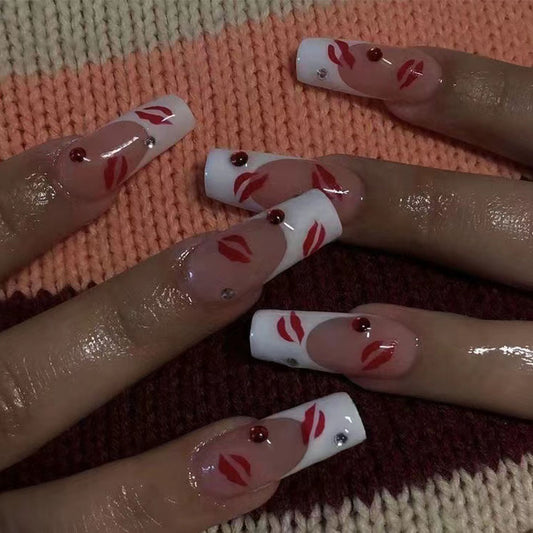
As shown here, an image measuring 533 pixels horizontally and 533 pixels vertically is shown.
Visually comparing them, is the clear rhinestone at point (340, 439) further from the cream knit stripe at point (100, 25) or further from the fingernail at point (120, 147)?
the cream knit stripe at point (100, 25)

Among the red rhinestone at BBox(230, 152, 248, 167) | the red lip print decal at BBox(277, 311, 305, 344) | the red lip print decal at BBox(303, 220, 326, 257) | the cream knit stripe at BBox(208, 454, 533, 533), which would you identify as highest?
the red rhinestone at BBox(230, 152, 248, 167)

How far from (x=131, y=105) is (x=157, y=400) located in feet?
1.01

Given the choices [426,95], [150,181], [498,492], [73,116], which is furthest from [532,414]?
[73,116]

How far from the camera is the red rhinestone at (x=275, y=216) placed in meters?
0.68

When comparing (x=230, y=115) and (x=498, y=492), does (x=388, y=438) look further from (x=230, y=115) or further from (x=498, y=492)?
(x=230, y=115)

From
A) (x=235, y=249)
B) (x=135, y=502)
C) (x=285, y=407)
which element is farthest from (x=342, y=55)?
(x=135, y=502)

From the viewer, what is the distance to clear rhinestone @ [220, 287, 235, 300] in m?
0.66

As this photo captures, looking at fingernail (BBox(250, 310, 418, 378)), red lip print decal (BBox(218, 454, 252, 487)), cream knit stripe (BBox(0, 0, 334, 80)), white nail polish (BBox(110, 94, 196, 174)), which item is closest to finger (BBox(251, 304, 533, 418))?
fingernail (BBox(250, 310, 418, 378))

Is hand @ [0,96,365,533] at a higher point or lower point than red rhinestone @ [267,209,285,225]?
lower

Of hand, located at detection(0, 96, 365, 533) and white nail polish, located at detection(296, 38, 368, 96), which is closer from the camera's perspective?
hand, located at detection(0, 96, 365, 533)

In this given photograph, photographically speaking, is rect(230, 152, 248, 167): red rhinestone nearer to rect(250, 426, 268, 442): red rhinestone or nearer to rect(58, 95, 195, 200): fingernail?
rect(58, 95, 195, 200): fingernail

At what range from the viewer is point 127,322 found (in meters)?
0.68

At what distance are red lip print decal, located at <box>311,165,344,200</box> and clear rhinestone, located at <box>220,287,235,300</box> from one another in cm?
13

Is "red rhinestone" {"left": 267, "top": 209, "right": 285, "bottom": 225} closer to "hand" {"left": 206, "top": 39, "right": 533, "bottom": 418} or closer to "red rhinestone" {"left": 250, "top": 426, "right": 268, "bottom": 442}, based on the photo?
"hand" {"left": 206, "top": 39, "right": 533, "bottom": 418}
